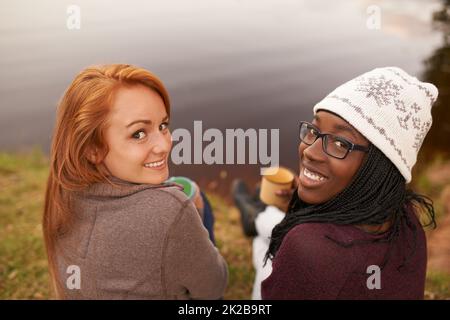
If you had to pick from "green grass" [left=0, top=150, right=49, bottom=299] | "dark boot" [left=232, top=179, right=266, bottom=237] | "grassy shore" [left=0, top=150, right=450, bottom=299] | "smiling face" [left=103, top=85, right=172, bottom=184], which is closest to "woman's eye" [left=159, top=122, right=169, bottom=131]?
"smiling face" [left=103, top=85, right=172, bottom=184]

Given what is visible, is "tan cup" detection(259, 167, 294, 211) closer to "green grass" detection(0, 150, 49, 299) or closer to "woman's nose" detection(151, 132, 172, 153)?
"woman's nose" detection(151, 132, 172, 153)

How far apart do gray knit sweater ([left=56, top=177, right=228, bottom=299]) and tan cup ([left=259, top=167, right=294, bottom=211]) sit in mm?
785

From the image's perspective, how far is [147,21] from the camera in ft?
6.87

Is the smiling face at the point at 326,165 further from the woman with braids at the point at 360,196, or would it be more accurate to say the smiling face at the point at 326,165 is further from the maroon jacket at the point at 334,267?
the maroon jacket at the point at 334,267

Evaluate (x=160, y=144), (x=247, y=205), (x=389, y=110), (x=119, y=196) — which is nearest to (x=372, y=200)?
(x=389, y=110)

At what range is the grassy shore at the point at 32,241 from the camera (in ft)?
Answer: 7.89

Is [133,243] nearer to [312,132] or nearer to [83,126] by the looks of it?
[83,126]

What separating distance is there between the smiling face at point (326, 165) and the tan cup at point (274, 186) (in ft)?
2.29

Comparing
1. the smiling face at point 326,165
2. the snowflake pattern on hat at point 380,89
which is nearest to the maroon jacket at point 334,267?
the smiling face at point 326,165

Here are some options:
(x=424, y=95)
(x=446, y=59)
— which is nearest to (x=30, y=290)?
(x=424, y=95)

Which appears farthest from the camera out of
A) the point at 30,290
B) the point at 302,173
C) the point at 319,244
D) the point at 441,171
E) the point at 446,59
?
the point at 441,171

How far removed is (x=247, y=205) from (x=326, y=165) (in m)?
1.49

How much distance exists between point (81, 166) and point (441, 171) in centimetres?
369

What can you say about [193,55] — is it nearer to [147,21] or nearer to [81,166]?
[147,21]
